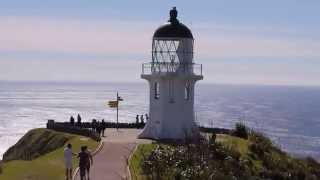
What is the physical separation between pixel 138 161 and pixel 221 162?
381cm

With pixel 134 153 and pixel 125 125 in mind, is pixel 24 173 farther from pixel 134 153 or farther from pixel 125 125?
pixel 125 125

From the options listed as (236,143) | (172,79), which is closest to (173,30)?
(172,79)

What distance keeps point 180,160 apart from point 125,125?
917 inches

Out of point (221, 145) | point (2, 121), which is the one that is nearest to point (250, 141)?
point (221, 145)

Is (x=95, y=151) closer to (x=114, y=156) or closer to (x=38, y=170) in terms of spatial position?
(x=114, y=156)

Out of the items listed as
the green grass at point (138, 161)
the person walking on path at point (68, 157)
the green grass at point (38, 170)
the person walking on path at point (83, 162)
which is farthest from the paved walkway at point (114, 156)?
the person walking on path at point (83, 162)

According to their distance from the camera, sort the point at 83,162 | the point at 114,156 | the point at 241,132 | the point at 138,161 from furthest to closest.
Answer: the point at 241,132 → the point at 114,156 → the point at 138,161 → the point at 83,162

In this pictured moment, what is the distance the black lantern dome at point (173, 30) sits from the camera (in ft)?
129

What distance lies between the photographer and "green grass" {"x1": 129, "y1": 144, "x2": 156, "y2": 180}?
24.9 meters

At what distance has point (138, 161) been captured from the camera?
28.6 m

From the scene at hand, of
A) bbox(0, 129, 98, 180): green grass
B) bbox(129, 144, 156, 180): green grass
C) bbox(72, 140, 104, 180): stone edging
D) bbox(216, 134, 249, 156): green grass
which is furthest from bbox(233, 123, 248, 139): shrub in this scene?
bbox(0, 129, 98, 180): green grass

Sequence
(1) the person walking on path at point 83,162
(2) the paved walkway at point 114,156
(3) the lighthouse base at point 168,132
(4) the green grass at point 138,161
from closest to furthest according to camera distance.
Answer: (1) the person walking on path at point 83,162, (4) the green grass at point 138,161, (2) the paved walkway at point 114,156, (3) the lighthouse base at point 168,132

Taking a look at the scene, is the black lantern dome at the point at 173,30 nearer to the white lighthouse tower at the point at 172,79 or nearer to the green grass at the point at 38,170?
the white lighthouse tower at the point at 172,79

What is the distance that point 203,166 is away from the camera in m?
24.1
